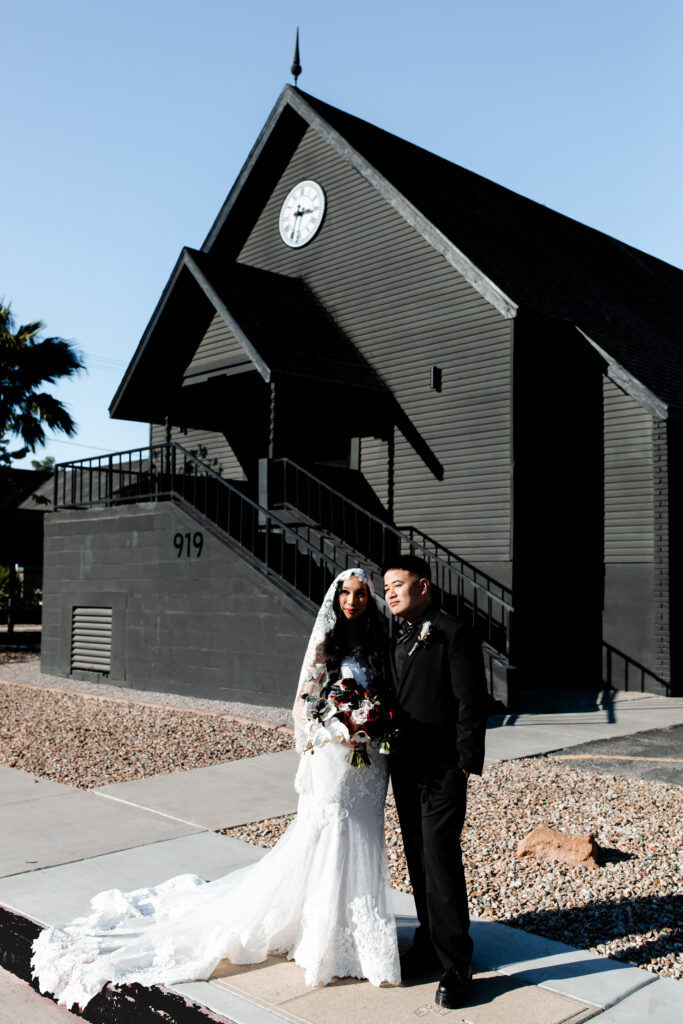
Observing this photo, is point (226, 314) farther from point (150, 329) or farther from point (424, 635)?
point (424, 635)

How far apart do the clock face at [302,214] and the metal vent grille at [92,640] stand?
26.0ft

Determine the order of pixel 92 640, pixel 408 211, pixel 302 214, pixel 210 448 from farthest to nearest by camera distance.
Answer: pixel 210 448 < pixel 302 214 < pixel 408 211 < pixel 92 640

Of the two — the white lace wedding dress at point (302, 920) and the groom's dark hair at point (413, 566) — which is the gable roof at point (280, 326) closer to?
the groom's dark hair at point (413, 566)

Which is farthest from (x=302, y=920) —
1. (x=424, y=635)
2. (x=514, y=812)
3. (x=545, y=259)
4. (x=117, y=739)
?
(x=545, y=259)

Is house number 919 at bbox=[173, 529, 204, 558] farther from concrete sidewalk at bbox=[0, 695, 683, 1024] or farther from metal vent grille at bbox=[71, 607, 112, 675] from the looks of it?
concrete sidewalk at bbox=[0, 695, 683, 1024]

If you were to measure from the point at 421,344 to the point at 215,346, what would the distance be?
11.5 ft

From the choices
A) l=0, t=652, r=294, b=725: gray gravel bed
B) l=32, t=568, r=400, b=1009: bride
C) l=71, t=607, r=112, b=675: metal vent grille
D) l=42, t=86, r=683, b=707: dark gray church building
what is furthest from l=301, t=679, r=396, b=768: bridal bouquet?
l=71, t=607, r=112, b=675: metal vent grille

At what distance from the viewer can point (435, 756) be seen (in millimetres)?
4156

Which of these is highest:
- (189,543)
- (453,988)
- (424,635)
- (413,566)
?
(189,543)

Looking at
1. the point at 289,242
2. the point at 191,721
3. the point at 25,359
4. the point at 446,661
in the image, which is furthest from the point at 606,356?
the point at 25,359

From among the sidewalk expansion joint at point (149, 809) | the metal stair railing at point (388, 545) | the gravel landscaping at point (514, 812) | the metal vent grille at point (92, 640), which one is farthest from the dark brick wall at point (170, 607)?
the sidewalk expansion joint at point (149, 809)

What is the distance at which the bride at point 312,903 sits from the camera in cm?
414

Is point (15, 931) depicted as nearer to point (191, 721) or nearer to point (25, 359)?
point (191, 721)

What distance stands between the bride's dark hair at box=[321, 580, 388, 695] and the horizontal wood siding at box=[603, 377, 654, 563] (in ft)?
35.1
